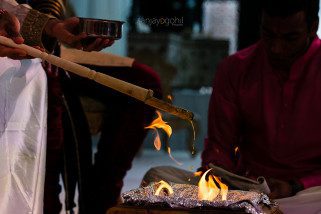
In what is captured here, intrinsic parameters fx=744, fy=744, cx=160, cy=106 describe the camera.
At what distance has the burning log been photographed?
6.96ft

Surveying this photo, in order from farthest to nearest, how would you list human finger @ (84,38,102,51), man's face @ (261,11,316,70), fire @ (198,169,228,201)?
man's face @ (261,11,316,70) < human finger @ (84,38,102,51) < fire @ (198,169,228,201)

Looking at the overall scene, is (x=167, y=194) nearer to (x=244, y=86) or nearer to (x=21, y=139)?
(x=21, y=139)

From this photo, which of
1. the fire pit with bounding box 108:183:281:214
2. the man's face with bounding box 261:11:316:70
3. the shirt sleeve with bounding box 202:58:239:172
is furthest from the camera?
the shirt sleeve with bounding box 202:58:239:172

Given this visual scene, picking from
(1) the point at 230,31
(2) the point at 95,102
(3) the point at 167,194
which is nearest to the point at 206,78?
(1) the point at 230,31

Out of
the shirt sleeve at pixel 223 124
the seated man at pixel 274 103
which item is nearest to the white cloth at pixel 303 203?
the seated man at pixel 274 103

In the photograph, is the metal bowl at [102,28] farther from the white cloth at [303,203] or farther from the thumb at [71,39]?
the white cloth at [303,203]

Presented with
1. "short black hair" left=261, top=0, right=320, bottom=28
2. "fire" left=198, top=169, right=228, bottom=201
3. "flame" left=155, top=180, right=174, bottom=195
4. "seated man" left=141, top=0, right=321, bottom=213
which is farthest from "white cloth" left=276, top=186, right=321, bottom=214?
"short black hair" left=261, top=0, right=320, bottom=28

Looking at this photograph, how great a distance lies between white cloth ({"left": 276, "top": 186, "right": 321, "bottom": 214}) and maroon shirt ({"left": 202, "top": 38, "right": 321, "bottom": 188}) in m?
0.28

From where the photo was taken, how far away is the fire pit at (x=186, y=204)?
2070 millimetres

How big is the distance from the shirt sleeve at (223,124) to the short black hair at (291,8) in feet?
1.23

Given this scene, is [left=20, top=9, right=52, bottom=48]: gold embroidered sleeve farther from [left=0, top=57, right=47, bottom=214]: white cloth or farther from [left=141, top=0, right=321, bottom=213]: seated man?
[left=141, top=0, right=321, bottom=213]: seated man

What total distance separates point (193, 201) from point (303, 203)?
86cm

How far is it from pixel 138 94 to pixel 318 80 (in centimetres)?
141

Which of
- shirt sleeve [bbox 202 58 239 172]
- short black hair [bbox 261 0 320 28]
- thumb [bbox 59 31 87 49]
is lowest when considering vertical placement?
shirt sleeve [bbox 202 58 239 172]
